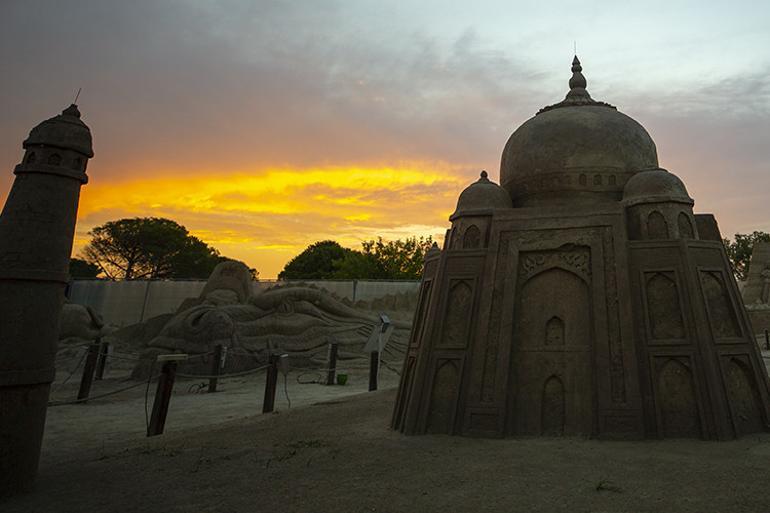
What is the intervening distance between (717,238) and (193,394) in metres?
12.3

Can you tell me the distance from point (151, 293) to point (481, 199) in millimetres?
25710

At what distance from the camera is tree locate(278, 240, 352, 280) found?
4541 centimetres

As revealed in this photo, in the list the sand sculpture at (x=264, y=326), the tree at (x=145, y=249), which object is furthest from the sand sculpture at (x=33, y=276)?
the tree at (x=145, y=249)

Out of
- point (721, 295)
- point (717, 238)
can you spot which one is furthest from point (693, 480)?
point (717, 238)

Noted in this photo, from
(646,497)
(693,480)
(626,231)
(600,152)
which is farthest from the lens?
(600,152)

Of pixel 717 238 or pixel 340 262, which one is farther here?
pixel 340 262

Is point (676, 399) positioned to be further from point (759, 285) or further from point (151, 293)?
point (151, 293)

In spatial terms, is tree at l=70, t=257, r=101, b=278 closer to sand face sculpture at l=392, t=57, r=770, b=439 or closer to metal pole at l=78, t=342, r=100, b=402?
metal pole at l=78, t=342, r=100, b=402

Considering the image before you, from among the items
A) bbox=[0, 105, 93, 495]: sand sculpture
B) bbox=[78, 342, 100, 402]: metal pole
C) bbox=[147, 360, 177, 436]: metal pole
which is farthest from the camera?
bbox=[78, 342, 100, 402]: metal pole

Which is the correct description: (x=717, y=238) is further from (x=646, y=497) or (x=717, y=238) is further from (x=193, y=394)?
(x=193, y=394)

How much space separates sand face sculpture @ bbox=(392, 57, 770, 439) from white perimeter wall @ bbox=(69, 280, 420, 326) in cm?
1891

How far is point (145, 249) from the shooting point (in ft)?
129

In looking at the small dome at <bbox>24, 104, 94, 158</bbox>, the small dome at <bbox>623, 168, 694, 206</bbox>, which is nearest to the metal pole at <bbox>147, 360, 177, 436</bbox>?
the small dome at <bbox>24, 104, 94, 158</bbox>

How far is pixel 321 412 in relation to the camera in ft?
27.6
